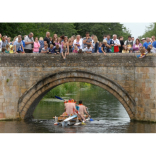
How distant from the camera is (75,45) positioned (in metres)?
16.9

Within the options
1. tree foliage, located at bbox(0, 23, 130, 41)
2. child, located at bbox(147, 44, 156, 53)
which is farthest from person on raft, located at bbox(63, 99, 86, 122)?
tree foliage, located at bbox(0, 23, 130, 41)

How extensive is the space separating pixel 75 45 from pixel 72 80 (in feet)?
4.90

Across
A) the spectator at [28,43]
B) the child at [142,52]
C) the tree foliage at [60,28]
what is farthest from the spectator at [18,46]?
the tree foliage at [60,28]

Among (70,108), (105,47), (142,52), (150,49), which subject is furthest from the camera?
(105,47)

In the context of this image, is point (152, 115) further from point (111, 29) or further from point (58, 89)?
point (111, 29)

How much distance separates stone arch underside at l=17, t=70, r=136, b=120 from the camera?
1648 cm

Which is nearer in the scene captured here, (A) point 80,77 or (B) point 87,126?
(B) point 87,126

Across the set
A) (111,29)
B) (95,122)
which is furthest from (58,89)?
(111,29)

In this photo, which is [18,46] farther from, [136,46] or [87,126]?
[136,46]

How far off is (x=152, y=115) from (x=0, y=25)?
1371 centimetres

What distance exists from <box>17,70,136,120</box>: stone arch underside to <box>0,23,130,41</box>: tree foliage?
10.5m

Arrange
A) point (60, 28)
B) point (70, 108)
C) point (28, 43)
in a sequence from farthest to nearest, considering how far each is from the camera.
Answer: point (60, 28) → point (28, 43) → point (70, 108)

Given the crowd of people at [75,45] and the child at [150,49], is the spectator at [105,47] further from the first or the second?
the child at [150,49]

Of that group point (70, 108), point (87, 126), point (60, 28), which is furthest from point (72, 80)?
point (60, 28)
